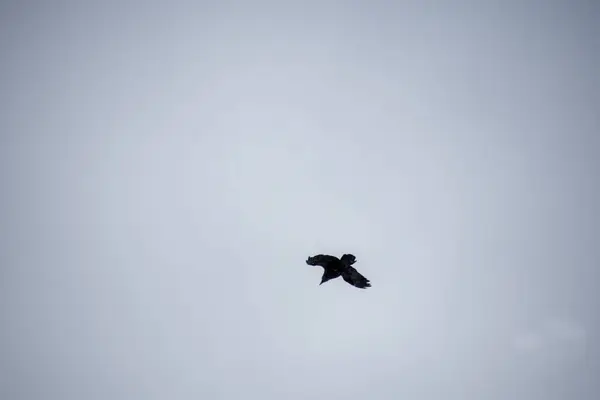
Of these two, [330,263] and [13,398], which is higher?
[330,263]

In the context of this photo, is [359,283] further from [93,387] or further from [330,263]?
[93,387]

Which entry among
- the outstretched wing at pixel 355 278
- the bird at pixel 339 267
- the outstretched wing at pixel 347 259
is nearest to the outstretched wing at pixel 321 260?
the bird at pixel 339 267

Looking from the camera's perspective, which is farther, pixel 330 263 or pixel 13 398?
pixel 13 398

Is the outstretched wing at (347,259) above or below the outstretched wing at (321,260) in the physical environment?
below

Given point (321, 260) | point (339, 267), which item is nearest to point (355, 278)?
point (339, 267)

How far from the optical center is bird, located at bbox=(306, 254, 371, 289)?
46.6 ft

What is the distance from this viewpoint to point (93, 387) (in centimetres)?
3038

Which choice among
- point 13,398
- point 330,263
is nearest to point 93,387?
point 13,398

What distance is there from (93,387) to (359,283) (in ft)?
92.3

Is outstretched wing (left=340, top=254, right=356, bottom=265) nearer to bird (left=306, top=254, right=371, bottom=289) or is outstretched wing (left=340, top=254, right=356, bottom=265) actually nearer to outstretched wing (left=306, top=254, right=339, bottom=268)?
bird (left=306, top=254, right=371, bottom=289)

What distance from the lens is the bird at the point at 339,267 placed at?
1421 centimetres

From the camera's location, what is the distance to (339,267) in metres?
14.5

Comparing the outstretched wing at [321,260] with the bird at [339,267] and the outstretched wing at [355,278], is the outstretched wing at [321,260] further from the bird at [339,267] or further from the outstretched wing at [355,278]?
the outstretched wing at [355,278]

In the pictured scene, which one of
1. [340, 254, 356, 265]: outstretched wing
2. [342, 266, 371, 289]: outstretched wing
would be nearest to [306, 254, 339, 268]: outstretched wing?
[340, 254, 356, 265]: outstretched wing
